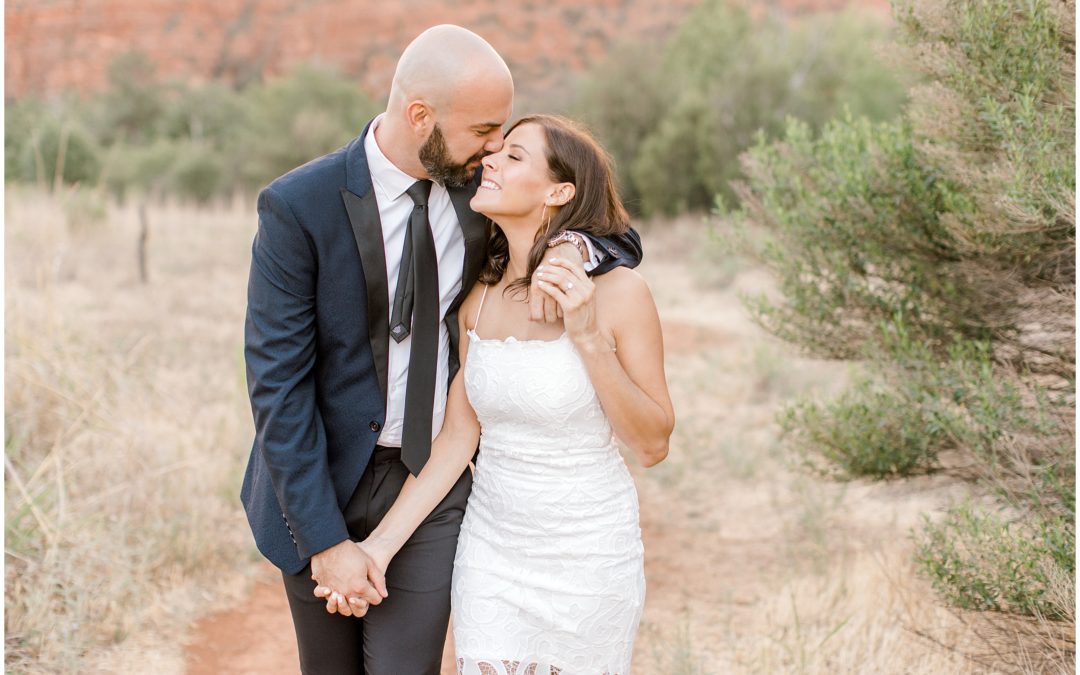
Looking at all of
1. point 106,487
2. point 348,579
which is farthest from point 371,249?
point 106,487

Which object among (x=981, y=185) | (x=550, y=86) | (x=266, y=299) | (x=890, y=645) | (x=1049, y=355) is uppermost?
(x=981, y=185)

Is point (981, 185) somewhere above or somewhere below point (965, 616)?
above

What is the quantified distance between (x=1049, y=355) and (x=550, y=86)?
42558mm

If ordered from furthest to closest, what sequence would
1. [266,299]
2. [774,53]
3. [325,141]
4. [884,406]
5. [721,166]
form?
[325,141] → [774,53] → [721,166] → [884,406] → [266,299]

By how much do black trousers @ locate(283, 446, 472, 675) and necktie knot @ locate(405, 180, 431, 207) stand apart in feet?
2.23

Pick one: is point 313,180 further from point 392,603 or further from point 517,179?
point 392,603

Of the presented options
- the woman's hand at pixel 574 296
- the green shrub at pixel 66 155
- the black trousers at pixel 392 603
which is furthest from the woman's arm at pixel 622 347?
the green shrub at pixel 66 155

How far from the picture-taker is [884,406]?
4.40 metres

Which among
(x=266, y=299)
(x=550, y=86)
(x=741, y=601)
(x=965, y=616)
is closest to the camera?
(x=266, y=299)

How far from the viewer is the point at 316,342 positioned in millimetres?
2504

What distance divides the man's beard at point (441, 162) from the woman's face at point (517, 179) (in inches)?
2.3

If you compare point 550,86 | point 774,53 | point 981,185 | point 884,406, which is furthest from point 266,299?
point 550,86

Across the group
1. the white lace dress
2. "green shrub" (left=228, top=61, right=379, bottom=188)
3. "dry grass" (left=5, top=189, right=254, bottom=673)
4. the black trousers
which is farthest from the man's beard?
"green shrub" (left=228, top=61, right=379, bottom=188)

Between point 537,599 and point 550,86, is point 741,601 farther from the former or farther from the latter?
point 550,86
